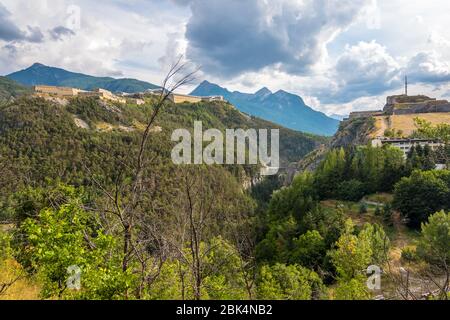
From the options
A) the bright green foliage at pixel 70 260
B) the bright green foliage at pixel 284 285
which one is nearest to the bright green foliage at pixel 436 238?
the bright green foliage at pixel 284 285

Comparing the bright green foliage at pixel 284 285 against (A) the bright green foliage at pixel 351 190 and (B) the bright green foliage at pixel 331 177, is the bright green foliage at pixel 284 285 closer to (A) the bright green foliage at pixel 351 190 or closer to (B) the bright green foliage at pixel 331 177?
(A) the bright green foliage at pixel 351 190

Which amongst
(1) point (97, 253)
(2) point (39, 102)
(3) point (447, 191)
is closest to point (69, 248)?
(1) point (97, 253)

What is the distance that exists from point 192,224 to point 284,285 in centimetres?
2137

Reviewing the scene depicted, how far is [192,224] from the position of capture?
6855 millimetres

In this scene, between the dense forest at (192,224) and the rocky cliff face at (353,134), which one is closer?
the dense forest at (192,224)

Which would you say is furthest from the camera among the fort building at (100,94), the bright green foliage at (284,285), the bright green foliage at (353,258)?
the fort building at (100,94)

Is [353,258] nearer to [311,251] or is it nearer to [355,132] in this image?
[311,251]

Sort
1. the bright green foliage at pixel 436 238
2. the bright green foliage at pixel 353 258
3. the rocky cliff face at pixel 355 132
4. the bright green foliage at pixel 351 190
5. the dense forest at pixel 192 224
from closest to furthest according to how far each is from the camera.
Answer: the dense forest at pixel 192 224 < the bright green foliage at pixel 353 258 < the bright green foliage at pixel 436 238 < the bright green foliage at pixel 351 190 < the rocky cliff face at pixel 355 132

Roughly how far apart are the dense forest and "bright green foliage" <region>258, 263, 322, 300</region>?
0.38ft

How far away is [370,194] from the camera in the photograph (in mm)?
Answer: 56750

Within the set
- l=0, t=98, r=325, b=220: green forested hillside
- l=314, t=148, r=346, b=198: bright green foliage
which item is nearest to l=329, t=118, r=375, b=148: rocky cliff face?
l=314, t=148, r=346, b=198: bright green foliage

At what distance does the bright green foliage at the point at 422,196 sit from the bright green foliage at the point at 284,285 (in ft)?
72.9

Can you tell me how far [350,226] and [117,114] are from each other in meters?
123

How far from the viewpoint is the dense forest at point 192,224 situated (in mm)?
7738
